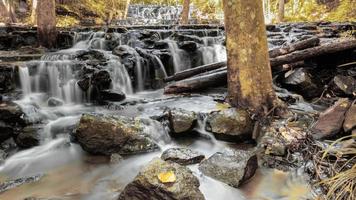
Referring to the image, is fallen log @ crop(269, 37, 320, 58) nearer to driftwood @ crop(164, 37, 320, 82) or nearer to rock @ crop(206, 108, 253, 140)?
driftwood @ crop(164, 37, 320, 82)

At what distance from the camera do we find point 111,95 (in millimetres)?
7488

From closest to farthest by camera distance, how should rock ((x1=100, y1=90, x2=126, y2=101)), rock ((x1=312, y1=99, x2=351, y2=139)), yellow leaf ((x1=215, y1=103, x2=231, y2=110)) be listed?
rock ((x1=312, y1=99, x2=351, y2=139)) → yellow leaf ((x1=215, y1=103, x2=231, y2=110)) → rock ((x1=100, y1=90, x2=126, y2=101))

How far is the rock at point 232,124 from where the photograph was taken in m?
5.05

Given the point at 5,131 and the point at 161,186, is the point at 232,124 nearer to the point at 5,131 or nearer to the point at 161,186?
the point at 161,186

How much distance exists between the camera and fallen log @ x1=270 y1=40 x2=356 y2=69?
689cm

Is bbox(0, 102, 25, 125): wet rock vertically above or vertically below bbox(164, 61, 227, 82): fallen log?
below

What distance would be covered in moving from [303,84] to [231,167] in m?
3.92

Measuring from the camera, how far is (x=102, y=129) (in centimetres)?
478

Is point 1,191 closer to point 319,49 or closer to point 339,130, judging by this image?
point 339,130

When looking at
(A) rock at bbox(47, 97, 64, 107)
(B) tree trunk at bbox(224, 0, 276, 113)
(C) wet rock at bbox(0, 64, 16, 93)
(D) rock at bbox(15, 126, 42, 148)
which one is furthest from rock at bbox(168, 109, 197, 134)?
(C) wet rock at bbox(0, 64, 16, 93)

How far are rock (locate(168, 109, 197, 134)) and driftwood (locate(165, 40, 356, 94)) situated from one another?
6.38 feet

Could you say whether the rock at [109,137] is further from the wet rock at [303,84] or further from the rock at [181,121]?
the wet rock at [303,84]

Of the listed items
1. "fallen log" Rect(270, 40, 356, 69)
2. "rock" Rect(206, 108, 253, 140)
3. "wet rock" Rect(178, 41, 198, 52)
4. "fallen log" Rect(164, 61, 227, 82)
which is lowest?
"rock" Rect(206, 108, 253, 140)

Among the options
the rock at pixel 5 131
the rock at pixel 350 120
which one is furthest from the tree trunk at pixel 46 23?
the rock at pixel 350 120
